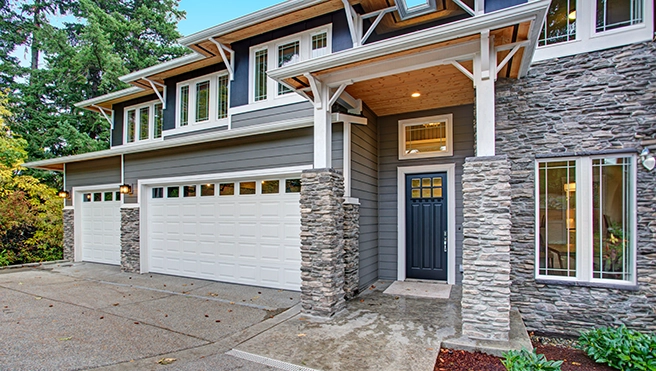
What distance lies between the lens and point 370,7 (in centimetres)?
584

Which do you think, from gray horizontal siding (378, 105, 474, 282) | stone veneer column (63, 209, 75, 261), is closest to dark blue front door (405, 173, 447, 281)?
gray horizontal siding (378, 105, 474, 282)

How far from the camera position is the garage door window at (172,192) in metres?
7.30

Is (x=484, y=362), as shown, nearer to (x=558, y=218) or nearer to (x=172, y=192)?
(x=558, y=218)

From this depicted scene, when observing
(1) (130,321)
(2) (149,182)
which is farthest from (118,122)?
(1) (130,321)

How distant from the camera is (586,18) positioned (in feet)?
14.1

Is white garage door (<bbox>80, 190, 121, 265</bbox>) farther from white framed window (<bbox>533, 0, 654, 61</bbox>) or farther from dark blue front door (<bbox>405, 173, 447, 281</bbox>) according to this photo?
white framed window (<bbox>533, 0, 654, 61</bbox>)

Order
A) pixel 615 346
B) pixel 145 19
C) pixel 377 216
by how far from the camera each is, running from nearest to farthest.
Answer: pixel 615 346 → pixel 377 216 → pixel 145 19

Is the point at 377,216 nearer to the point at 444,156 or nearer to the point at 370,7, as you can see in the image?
the point at 444,156

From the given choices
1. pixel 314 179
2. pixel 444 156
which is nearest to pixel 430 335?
pixel 314 179

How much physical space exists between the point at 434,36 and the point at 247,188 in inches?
169

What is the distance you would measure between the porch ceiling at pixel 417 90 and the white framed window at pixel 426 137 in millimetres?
252

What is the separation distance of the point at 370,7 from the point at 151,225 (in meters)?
6.67

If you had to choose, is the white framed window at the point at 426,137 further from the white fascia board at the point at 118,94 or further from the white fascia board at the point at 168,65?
the white fascia board at the point at 118,94

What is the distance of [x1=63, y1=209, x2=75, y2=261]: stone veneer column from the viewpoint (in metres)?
9.02
